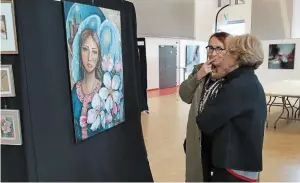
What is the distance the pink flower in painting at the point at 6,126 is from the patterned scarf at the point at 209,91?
1055 mm

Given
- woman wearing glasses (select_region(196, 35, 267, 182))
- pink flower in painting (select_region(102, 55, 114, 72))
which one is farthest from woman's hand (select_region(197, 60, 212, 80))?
pink flower in painting (select_region(102, 55, 114, 72))

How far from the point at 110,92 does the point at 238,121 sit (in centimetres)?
101

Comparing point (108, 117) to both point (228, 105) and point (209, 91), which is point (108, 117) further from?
point (228, 105)

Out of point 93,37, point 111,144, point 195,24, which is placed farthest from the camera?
point 195,24

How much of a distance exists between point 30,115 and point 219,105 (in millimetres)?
978

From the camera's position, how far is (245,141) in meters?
1.49

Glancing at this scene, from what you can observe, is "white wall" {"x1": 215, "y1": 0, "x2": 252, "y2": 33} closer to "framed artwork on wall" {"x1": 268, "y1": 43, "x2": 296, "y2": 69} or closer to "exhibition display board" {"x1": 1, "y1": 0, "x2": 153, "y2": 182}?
"framed artwork on wall" {"x1": 268, "y1": 43, "x2": 296, "y2": 69}

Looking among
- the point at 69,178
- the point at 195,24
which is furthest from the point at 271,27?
the point at 69,178

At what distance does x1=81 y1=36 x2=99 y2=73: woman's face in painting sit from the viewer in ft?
5.91

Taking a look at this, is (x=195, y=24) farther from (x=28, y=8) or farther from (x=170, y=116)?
(x=28, y=8)

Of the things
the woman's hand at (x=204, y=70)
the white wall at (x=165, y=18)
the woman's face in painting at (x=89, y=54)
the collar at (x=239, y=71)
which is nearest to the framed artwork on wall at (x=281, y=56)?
the white wall at (x=165, y=18)

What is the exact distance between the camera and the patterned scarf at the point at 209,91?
5.22 feet

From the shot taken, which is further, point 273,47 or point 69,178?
point 273,47

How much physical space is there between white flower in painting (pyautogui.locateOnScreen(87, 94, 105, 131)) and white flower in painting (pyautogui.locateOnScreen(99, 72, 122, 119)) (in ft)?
0.20
